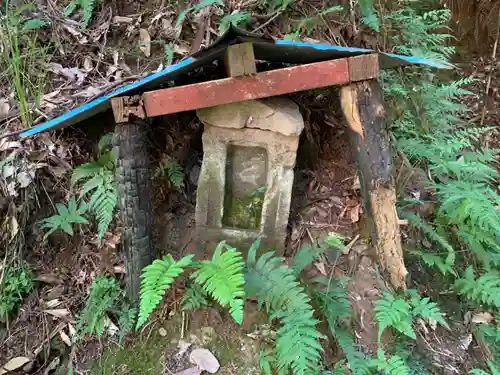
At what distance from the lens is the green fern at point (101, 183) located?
10.5ft

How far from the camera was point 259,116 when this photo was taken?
311 centimetres

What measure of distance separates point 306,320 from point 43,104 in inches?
112

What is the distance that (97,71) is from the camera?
13.5 ft

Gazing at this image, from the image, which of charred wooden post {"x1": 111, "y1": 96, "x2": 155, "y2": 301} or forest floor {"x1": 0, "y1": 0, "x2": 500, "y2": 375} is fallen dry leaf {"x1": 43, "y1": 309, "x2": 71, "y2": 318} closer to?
forest floor {"x1": 0, "y1": 0, "x2": 500, "y2": 375}

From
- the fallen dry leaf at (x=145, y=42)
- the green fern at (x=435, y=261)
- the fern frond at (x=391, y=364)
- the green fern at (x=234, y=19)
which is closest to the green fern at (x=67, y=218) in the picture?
the fallen dry leaf at (x=145, y=42)

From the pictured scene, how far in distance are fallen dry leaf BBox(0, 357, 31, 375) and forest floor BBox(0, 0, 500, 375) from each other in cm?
4

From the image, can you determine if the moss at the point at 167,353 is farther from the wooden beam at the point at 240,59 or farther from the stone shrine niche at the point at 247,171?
the wooden beam at the point at 240,59

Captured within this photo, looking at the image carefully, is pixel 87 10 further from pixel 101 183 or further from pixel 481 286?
pixel 481 286

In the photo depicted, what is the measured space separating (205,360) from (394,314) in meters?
1.29

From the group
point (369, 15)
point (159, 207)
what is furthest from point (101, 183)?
point (369, 15)

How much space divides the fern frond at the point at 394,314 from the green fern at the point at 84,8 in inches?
139

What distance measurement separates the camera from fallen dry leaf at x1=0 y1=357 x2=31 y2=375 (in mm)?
3270

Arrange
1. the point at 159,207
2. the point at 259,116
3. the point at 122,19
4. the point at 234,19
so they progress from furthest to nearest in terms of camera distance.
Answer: the point at 122,19 < the point at 234,19 < the point at 159,207 < the point at 259,116

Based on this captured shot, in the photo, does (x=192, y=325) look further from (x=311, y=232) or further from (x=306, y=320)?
(x=311, y=232)
